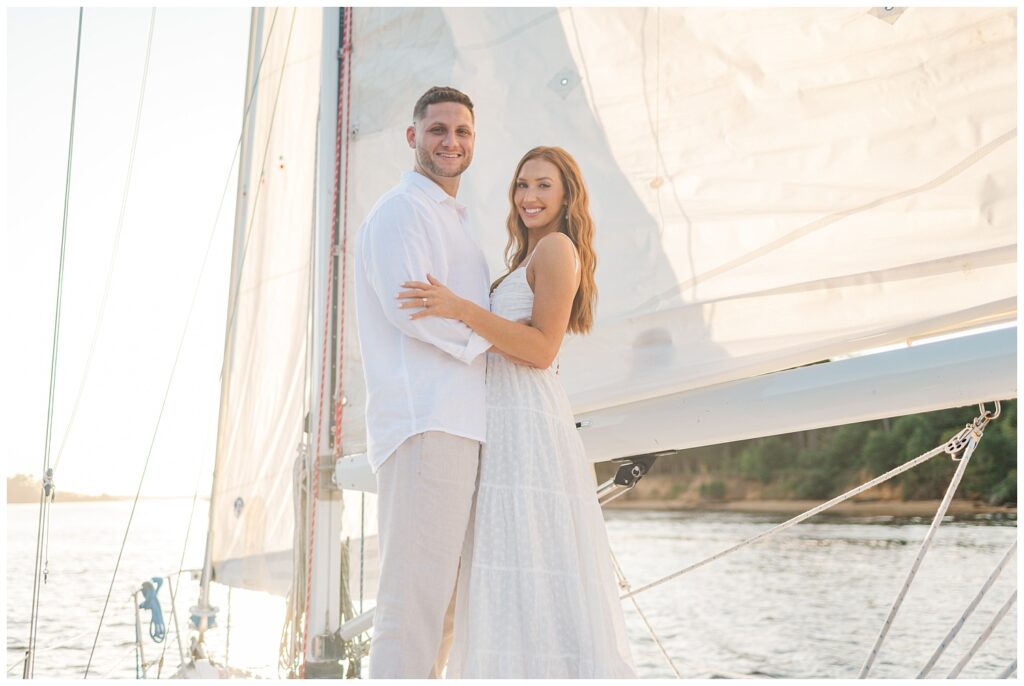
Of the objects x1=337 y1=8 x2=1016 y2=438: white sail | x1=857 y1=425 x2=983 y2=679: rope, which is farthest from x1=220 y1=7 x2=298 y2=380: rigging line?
x1=857 y1=425 x2=983 y2=679: rope

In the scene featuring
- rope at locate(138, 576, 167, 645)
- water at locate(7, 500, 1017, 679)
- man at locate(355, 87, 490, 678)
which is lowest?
water at locate(7, 500, 1017, 679)

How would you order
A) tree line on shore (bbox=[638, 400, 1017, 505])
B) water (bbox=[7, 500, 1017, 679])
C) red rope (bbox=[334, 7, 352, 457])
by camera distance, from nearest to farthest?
1. red rope (bbox=[334, 7, 352, 457])
2. water (bbox=[7, 500, 1017, 679])
3. tree line on shore (bbox=[638, 400, 1017, 505])

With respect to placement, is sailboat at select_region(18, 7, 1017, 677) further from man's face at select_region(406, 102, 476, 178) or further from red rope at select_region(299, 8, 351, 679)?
man's face at select_region(406, 102, 476, 178)

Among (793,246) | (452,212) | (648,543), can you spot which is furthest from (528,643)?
(648,543)

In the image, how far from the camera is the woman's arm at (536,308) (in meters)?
1.45

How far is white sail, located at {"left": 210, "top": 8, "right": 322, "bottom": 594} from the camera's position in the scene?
11.3ft

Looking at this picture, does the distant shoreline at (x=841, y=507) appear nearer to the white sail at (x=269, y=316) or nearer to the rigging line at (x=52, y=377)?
the white sail at (x=269, y=316)

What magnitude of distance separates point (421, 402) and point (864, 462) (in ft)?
77.2

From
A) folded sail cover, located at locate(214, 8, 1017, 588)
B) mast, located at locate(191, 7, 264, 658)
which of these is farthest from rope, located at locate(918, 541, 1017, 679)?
mast, located at locate(191, 7, 264, 658)

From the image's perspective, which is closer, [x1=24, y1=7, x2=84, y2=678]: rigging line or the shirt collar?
the shirt collar

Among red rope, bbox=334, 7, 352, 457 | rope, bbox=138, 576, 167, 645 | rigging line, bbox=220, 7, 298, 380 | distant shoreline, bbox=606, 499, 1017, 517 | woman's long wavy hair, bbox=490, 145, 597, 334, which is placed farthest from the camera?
distant shoreline, bbox=606, 499, 1017, 517

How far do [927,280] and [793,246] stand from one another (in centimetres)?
25

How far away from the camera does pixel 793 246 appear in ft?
5.86

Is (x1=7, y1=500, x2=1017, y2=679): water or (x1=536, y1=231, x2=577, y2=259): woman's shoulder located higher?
(x1=536, y1=231, x2=577, y2=259): woman's shoulder
